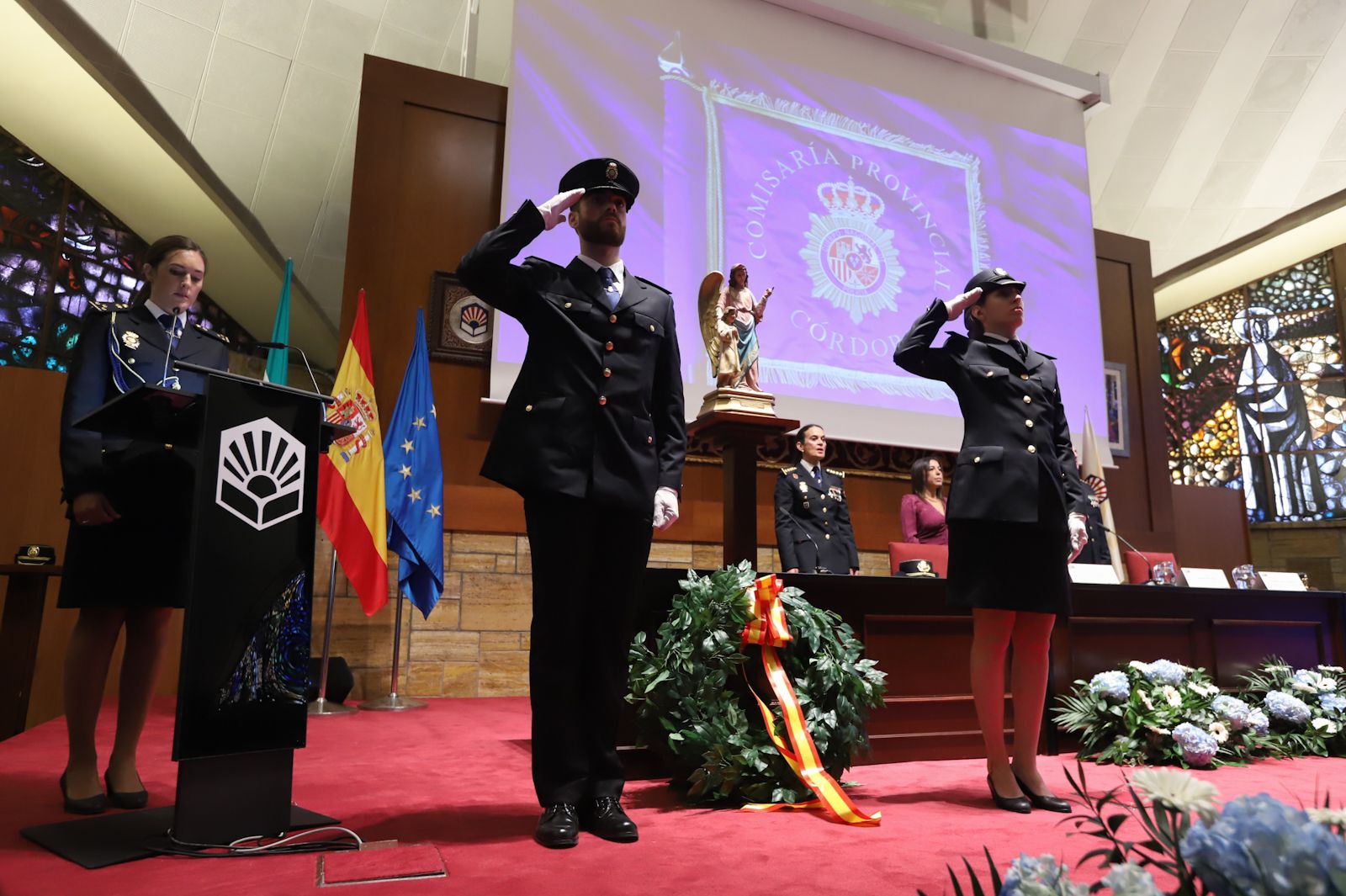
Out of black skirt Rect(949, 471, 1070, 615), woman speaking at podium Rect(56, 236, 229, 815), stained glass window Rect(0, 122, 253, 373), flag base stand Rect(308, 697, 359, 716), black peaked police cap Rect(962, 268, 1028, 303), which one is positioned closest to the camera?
woman speaking at podium Rect(56, 236, 229, 815)

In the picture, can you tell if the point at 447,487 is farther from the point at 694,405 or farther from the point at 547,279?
the point at 547,279

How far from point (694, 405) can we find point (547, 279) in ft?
11.1

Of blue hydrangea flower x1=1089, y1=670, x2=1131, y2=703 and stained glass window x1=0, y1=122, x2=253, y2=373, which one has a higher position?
stained glass window x1=0, y1=122, x2=253, y2=373

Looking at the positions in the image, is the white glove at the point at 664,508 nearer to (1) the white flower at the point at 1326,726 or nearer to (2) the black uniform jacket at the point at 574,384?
(2) the black uniform jacket at the point at 574,384

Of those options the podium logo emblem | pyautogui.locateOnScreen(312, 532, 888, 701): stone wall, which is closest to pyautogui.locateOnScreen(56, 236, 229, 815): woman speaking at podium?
the podium logo emblem

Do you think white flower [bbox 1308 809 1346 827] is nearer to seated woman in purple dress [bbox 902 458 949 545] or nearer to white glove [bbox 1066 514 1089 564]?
white glove [bbox 1066 514 1089 564]

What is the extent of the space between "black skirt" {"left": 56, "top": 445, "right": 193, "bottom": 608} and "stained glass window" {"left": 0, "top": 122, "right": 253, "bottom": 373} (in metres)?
5.20

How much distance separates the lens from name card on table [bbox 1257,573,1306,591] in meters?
4.17

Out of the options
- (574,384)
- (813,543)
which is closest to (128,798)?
(574,384)

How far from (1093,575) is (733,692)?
1925 millimetres

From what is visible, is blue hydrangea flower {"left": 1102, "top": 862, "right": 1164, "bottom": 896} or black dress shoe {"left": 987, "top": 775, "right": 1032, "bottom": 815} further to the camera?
black dress shoe {"left": 987, "top": 775, "right": 1032, "bottom": 815}

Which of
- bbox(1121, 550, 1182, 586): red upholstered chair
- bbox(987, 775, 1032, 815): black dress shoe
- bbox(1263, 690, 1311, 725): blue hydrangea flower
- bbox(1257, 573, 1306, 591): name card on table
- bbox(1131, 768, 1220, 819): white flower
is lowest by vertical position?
bbox(987, 775, 1032, 815): black dress shoe

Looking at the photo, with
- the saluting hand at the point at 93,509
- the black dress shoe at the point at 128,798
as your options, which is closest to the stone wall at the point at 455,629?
the black dress shoe at the point at 128,798

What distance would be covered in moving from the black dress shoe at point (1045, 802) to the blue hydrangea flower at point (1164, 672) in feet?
4.24
